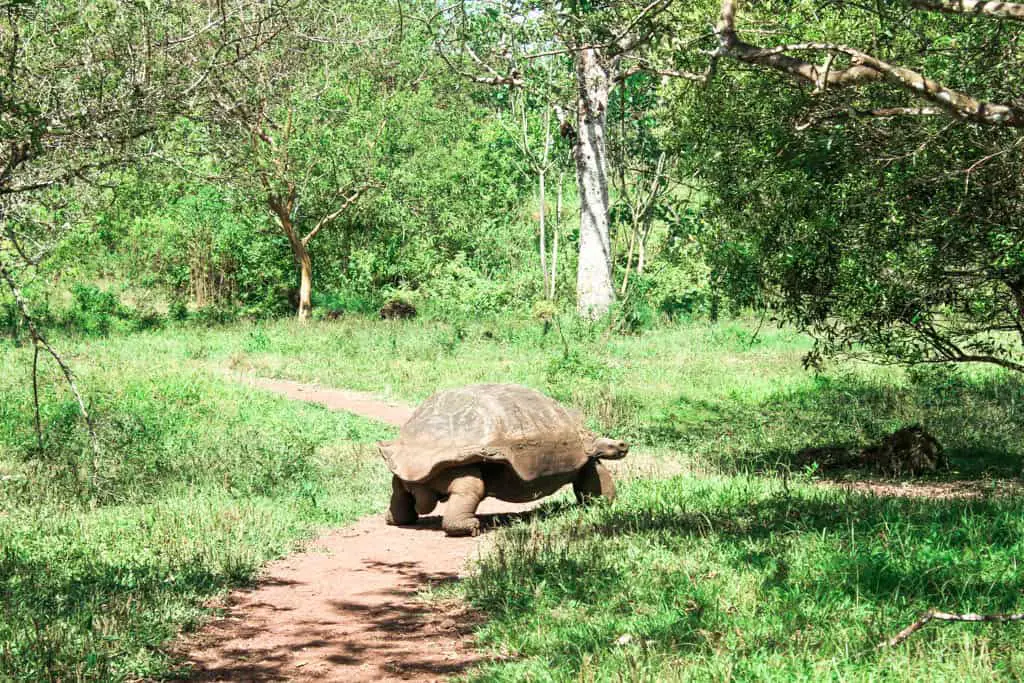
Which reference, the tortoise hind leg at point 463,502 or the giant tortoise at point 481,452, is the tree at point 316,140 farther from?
the tortoise hind leg at point 463,502

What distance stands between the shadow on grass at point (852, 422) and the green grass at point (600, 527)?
58 mm

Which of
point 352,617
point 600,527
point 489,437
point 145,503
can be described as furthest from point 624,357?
point 352,617

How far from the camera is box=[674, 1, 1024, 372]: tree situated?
30.2 ft

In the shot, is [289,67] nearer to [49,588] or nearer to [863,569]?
[49,588]

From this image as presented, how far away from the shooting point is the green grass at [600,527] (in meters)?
5.00

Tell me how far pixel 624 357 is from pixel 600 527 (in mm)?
12933

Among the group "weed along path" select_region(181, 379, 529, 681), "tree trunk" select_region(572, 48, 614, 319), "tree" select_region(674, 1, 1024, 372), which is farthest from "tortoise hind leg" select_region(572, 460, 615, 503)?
"tree trunk" select_region(572, 48, 614, 319)

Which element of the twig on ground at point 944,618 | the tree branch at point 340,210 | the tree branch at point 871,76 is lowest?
the twig on ground at point 944,618

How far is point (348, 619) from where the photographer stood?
251 inches

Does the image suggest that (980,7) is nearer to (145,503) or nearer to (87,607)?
(87,607)

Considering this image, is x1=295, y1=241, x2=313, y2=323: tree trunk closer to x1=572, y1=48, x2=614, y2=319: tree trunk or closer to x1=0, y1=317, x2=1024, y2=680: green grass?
x1=572, y1=48, x2=614, y2=319: tree trunk

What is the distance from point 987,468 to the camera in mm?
11422

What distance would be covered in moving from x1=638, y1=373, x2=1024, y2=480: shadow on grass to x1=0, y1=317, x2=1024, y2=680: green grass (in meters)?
0.06

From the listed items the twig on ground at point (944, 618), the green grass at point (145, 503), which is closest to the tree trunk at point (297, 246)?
the green grass at point (145, 503)
